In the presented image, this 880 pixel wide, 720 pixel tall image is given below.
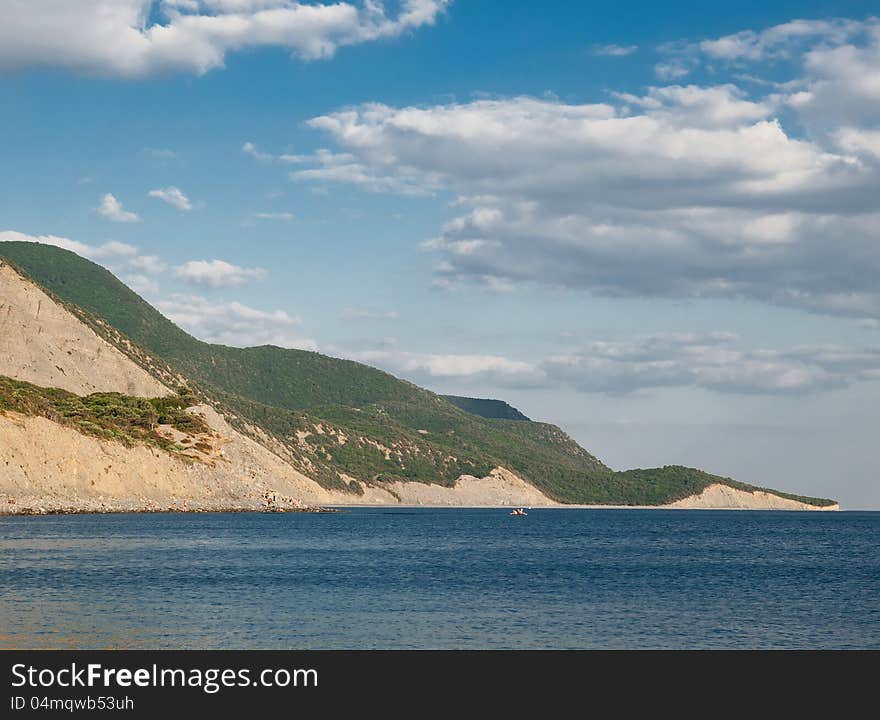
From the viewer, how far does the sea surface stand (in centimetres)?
4072

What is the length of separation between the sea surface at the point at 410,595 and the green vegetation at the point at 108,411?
33.4 meters

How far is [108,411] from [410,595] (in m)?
109

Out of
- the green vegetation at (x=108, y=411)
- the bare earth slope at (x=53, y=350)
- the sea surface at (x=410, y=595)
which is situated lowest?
the sea surface at (x=410, y=595)

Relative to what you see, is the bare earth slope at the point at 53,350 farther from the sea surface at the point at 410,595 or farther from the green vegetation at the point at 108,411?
the sea surface at the point at 410,595

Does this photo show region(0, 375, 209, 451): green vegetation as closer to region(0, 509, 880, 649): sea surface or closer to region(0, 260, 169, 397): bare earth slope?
region(0, 260, 169, 397): bare earth slope

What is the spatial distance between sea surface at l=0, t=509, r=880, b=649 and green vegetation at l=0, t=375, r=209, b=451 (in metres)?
33.4

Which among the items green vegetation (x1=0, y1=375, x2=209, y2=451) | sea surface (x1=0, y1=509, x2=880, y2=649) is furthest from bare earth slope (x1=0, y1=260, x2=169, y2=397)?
sea surface (x1=0, y1=509, x2=880, y2=649)

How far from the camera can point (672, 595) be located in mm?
57438

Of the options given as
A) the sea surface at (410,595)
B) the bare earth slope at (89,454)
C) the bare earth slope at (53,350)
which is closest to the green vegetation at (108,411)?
the bare earth slope at (89,454)

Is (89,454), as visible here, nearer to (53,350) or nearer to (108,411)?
(108,411)

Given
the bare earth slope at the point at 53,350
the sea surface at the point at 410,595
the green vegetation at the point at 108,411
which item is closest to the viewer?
the sea surface at the point at 410,595

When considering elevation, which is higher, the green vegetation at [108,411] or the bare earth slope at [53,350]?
the bare earth slope at [53,350]

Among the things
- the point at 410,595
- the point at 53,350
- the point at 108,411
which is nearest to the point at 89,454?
the point at 108,411

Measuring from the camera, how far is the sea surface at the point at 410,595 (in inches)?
1603
